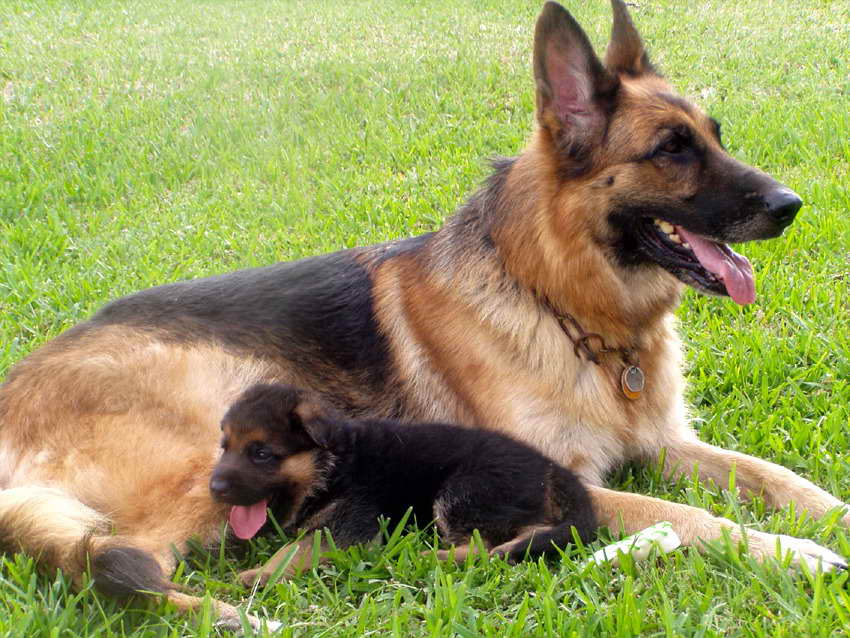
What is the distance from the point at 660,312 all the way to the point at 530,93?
18.8 feet

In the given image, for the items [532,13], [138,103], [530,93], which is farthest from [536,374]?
[532,13]

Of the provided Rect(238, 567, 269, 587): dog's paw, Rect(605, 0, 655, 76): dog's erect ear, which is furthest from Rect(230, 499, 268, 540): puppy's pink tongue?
Rect(605, 0, 655, 76): dog's erect ear

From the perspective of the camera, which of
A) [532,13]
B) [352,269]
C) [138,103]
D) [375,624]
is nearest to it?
[375,624]

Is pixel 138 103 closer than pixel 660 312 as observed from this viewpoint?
No

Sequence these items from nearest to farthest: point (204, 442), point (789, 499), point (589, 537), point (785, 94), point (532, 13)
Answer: point (589, 537), point (789, 499), point (204, 442), point (785, 94), point (532, 13)

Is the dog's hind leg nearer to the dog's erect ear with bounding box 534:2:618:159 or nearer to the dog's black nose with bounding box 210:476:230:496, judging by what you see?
the dog's black nose with bounding box 210:476:230:496

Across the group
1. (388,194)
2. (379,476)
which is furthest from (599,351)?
(388,194)

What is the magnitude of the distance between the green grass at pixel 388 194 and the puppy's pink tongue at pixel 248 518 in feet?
0.36

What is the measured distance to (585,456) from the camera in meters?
3.93

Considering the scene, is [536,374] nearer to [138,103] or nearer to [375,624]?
[375,624]

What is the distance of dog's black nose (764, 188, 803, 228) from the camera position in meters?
3.61

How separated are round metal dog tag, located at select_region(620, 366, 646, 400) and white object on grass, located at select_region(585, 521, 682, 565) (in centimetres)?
86

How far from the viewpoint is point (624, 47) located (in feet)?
13.6

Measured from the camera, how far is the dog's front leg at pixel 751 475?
143 inches
